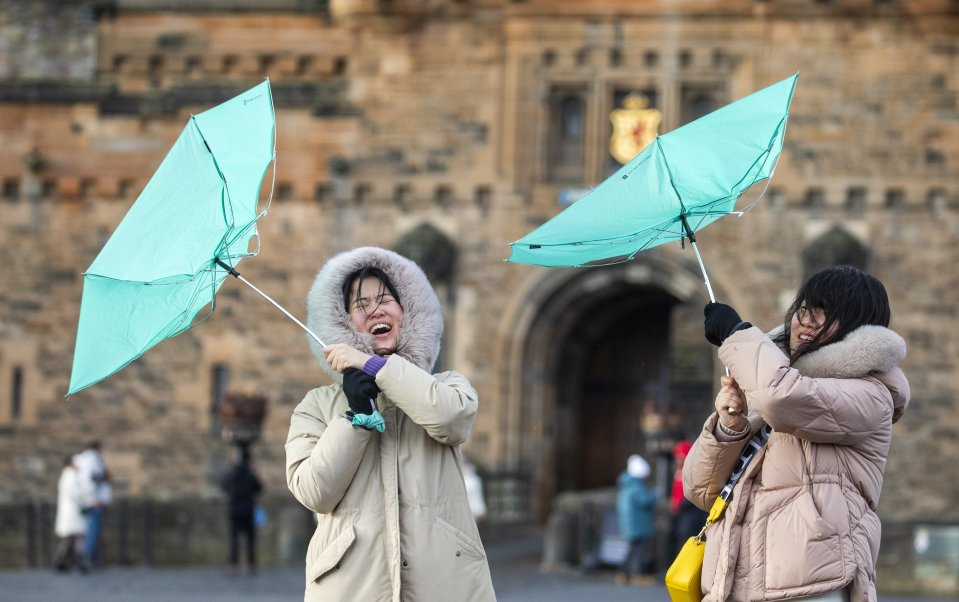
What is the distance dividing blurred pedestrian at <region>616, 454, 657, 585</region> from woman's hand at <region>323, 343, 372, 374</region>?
11.8 metres

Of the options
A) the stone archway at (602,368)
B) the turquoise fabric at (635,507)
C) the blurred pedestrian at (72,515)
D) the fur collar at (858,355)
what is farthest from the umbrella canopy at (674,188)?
→ the stone archway at (602,368)

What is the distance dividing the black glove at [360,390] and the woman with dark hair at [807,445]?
3.35 feet

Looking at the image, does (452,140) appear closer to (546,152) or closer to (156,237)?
(546,152)

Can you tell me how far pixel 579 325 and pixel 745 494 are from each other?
743 inches

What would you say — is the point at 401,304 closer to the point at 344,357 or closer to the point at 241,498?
the point at 344,357

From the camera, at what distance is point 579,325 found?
24.6 m

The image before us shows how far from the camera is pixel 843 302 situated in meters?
5.79

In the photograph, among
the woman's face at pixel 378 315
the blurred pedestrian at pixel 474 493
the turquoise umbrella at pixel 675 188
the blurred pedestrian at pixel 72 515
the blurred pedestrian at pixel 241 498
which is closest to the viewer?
the woman's face at pixel 378 315

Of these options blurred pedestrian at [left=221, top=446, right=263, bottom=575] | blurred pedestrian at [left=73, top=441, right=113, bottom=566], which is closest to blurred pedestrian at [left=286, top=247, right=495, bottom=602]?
blurred pedestrian at [left=221, top=446, right=263, bottom=575]

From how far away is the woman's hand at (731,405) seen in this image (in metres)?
5.80

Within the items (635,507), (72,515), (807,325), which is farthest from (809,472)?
(72,515)

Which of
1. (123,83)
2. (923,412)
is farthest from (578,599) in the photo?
(123,83)

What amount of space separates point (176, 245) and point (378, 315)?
2.36 ft

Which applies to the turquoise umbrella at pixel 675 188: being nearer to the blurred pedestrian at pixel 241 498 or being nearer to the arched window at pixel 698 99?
the blurred pedestrian at pixel 241 498
